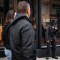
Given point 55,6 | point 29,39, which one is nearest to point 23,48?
point 29,39

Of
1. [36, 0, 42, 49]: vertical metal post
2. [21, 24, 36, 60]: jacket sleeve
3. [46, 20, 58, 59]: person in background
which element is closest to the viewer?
[21, 24, 36, 60]: jacket sleeve

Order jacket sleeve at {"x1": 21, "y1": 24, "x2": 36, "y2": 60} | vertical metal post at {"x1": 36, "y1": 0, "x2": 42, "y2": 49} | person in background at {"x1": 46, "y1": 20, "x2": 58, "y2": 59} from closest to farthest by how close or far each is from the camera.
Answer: jacket sleeve at {"x1": 21, "y1": 24, "x2": 36, "y2": 60} < person in background at {"x1": 46, "y1": 20, "x2": 58, "y2": 59} < vertical metal post at {"x1": 36, "y1": 0, "x2": 42, "y2": 49}

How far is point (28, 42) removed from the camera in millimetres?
3555

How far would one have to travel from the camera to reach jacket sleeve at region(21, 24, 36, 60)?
3531 millimetres

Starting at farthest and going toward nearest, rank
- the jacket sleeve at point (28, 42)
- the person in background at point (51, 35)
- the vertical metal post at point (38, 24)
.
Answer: the vertical metal post at point (38, 24), the person in background at point (51, 35), the jacket sleeve at point (28, 42)

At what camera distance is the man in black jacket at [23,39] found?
3.54m

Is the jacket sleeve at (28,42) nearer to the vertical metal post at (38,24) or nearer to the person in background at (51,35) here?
the person in background at (51,35)

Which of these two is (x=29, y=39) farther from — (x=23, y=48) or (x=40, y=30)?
(x=40, y=30)

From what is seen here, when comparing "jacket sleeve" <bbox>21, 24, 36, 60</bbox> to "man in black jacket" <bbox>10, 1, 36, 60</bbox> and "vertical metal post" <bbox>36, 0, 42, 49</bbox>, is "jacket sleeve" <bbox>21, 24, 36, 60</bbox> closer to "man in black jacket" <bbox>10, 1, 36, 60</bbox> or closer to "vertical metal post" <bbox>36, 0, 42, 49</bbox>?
"man in black jacket" <bbox>10, 1, 36, 60</bbox>

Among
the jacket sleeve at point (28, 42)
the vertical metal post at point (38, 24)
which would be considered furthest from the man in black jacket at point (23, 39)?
the vertical metal post at point (38, 24)

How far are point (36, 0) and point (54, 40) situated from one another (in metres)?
2.01

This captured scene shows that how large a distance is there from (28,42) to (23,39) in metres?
0.08

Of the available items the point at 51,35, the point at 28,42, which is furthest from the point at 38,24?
the point at 28,42

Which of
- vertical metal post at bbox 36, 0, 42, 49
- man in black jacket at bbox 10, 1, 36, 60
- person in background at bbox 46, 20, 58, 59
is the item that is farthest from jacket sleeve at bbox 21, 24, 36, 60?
vertical metal post at bbox 36, 0, 42, 49
